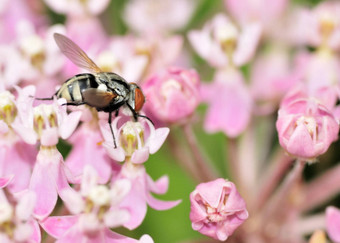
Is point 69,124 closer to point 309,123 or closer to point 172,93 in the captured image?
point 172,93

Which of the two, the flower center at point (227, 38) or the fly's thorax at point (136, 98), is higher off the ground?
the flower center at point (227, 38)

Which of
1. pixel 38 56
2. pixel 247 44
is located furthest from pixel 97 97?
pixel 247 44

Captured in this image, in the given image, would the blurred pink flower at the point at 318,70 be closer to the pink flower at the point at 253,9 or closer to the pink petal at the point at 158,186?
the pink flower at the point at 253,9

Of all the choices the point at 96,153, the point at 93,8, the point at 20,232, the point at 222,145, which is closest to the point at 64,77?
the point at 93,8

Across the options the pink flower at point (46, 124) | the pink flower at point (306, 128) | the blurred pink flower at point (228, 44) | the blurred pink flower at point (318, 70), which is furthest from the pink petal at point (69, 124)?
the blurred pink flower at point (318, 70)

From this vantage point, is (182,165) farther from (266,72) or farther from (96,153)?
(266,72)

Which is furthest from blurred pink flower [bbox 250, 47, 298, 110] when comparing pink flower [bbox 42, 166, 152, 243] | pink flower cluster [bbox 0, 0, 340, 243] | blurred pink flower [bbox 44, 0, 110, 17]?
pink flower [bbox 42, 166, 152, 243]
